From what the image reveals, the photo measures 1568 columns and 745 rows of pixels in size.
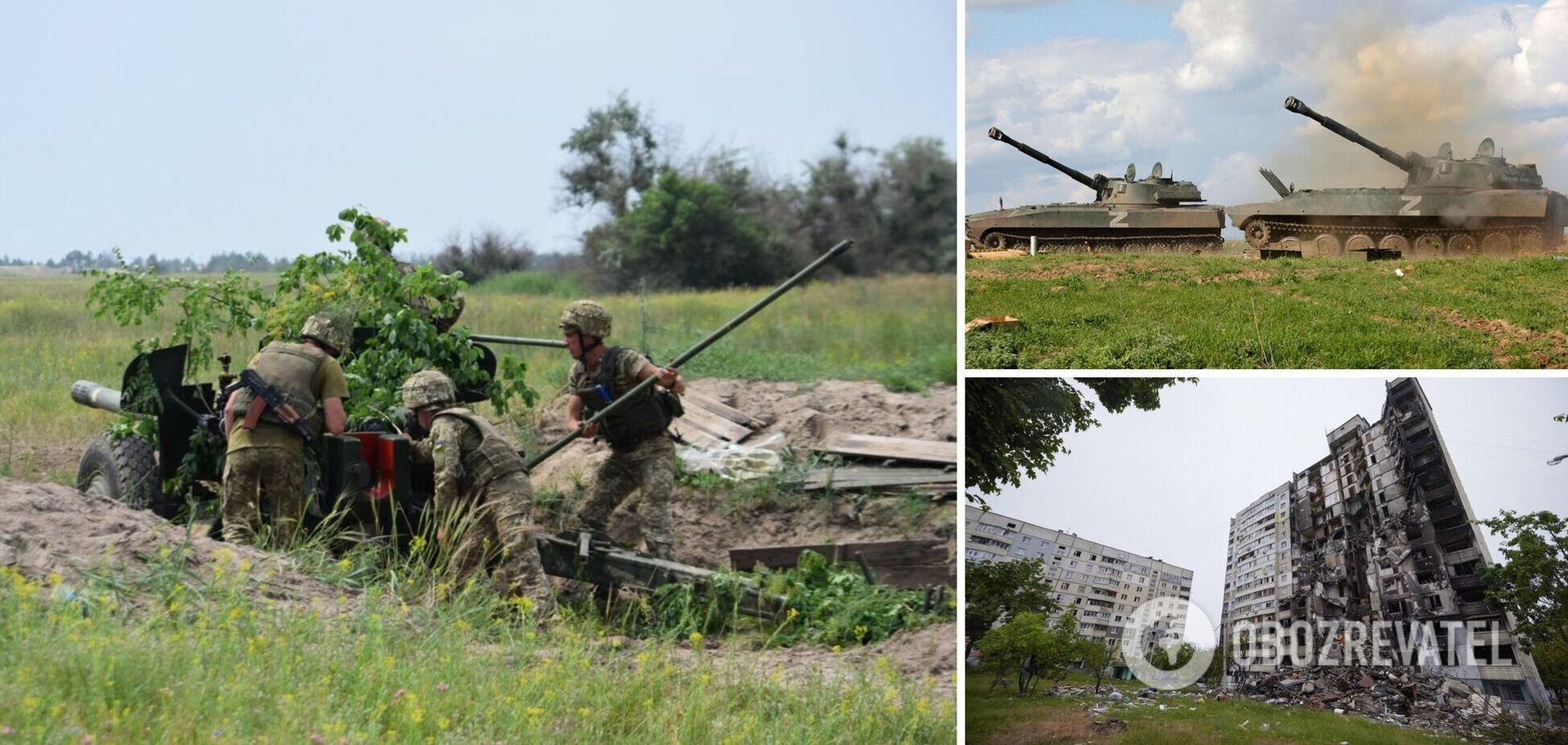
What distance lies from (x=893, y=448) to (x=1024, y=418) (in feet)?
18.9

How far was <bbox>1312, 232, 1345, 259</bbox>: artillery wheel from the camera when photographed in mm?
13219

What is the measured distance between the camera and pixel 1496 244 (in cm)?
1108

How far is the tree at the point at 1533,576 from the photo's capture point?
194 inches

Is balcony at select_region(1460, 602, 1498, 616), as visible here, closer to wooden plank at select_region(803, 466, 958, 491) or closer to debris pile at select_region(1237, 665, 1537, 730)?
debris pile at select_region(1237, 665, 1537, 730)

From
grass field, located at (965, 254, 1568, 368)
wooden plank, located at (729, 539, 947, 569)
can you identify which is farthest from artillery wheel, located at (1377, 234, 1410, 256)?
wooden plank, located at (729, 539, 947, 569)

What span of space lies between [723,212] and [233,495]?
2895 centimetres

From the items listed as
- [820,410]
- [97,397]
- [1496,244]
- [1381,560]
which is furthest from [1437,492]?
[97,397]

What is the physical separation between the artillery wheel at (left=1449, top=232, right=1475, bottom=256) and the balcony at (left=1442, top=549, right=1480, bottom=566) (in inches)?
243

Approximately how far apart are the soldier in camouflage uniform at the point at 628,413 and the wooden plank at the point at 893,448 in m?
2.17

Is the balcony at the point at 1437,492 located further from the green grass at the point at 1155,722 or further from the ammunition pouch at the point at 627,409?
the ammunition pouch at the point at 627,409

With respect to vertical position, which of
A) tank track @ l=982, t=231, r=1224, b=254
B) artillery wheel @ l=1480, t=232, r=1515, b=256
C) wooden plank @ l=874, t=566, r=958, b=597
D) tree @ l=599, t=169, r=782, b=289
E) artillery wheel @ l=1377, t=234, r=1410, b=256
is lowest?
wooden plank @ l=874, t=566, r=958, b=597

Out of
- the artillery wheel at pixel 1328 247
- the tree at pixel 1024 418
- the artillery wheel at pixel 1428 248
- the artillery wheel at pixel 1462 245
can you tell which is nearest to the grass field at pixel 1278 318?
the tree at pixel 1024 418

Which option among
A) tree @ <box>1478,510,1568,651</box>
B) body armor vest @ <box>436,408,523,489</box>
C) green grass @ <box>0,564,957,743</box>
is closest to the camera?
green grass @ <box>0,564,957,743</box>

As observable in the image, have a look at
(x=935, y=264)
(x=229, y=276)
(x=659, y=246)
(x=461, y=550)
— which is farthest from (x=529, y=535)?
(x=935, y=264)
